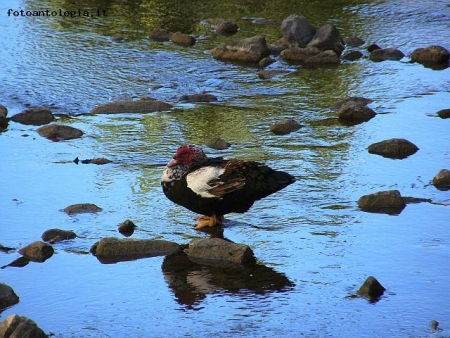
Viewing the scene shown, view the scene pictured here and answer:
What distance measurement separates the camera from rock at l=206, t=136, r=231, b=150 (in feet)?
30.6

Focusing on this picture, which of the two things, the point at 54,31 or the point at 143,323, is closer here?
the point at 143,323

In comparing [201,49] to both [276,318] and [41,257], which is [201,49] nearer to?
[41,257]

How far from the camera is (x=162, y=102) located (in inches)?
423

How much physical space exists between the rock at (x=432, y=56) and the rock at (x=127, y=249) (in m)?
6.57

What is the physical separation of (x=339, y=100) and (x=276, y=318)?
5285mm

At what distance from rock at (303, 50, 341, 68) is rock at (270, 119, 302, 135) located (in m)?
2.76

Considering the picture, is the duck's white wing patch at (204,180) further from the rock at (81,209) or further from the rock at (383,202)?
the rock at (383,202)

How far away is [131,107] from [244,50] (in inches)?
102

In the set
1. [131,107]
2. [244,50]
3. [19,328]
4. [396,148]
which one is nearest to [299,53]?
[244,50]

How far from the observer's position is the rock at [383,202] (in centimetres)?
790

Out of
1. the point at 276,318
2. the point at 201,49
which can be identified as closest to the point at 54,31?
the point at 201,49

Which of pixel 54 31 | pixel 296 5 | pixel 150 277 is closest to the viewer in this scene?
pixel 150 277

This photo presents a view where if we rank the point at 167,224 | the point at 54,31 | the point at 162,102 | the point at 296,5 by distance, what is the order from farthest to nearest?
1. the point at 296,5
2. the point at 54,31
3. the point at 162,102
4. the point at 167,224

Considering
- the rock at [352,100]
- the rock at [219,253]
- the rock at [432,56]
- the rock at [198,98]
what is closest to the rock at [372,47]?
the rock at [432,56]
